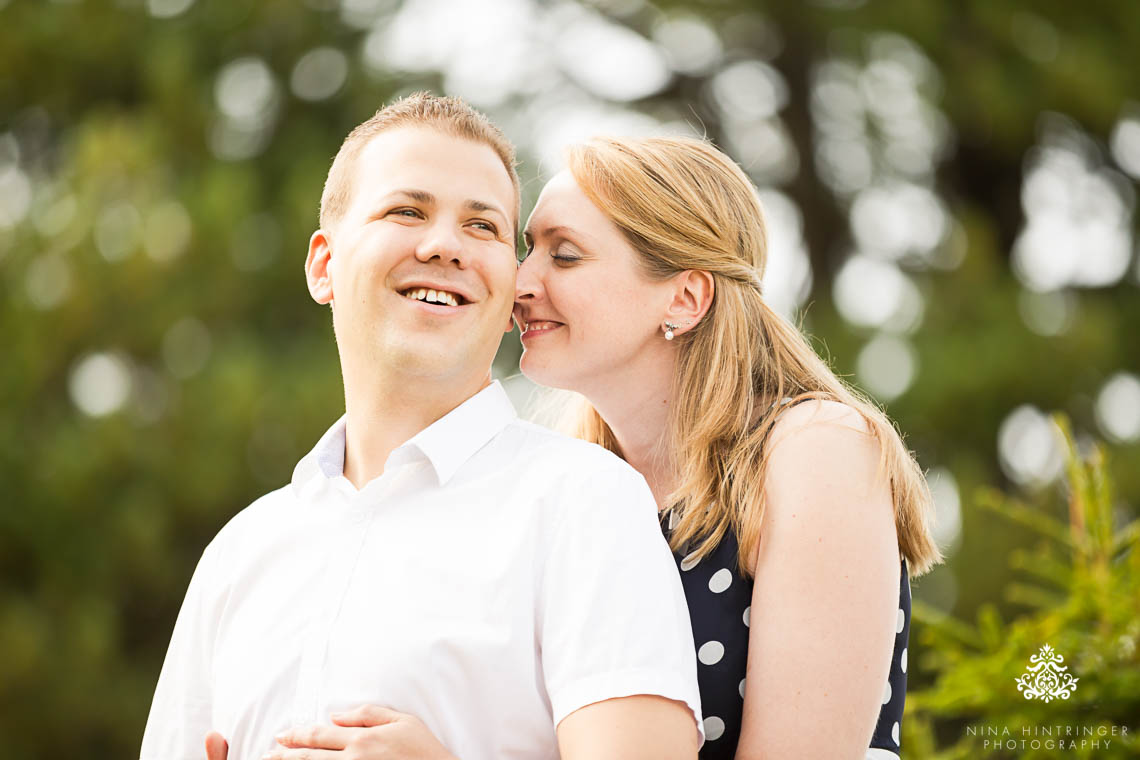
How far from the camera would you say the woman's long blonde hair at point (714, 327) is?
2611 mm

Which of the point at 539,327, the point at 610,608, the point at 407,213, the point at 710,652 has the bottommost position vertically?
the point at 710,652

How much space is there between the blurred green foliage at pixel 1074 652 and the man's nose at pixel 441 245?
1.55 meters

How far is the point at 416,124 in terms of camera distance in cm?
241

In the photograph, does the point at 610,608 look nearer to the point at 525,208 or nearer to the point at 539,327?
the point at 539,327

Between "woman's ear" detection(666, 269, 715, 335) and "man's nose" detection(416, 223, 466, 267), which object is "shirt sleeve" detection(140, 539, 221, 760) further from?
"woman's ear" detection(666, 269, 715, 335)

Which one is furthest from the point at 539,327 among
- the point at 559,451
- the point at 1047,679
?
the point at 1047,679

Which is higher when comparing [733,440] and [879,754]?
[733,440]

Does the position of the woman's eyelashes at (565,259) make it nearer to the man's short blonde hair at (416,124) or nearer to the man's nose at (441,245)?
the man's short blonde hair at (416,124)

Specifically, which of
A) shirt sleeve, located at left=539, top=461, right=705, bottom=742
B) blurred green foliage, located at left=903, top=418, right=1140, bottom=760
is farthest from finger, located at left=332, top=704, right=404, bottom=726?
blurred green foliage, located at left=903, top=418, right=1140, bottom=760

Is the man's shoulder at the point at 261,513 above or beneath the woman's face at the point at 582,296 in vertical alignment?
beneath

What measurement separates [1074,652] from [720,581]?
117cm

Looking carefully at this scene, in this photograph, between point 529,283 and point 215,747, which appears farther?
point 529,283

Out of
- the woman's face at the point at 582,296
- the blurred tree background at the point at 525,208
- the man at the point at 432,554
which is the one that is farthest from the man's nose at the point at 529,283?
the blurred tree background at the point at 525,208

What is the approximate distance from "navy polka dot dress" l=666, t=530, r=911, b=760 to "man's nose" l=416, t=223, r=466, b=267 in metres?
0.79
